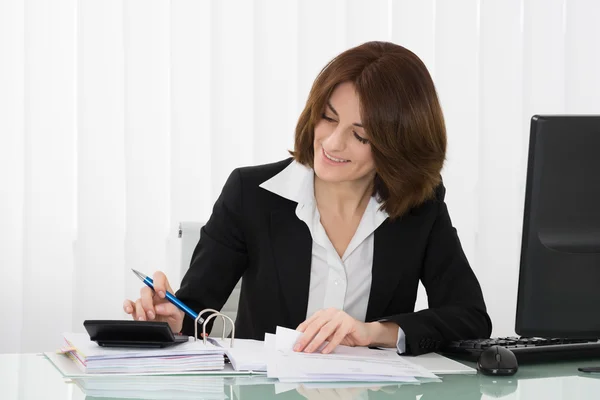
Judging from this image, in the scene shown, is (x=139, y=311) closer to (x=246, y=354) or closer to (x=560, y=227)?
(x=246, y=354)

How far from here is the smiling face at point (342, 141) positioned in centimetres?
179

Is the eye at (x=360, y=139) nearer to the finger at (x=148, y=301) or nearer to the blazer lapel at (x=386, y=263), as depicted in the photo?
the blazer lapel at (x=386, y=263)

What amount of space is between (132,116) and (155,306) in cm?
166

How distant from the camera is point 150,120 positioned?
3.14 m

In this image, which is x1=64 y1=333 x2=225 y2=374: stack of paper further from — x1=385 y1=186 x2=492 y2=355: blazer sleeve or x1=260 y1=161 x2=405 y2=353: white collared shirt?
x1=260 y1=161 x2=405 y2=353: white collared shirt

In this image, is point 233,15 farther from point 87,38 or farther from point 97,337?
point 97,337

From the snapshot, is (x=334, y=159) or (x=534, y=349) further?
(x=334, y=159)

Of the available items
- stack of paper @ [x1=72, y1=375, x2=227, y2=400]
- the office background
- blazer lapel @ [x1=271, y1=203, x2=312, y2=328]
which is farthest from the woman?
the office background

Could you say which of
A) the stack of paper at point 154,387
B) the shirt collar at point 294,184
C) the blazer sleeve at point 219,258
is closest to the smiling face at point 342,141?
the shirt collar at point 294,184

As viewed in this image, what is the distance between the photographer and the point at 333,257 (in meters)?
1.91

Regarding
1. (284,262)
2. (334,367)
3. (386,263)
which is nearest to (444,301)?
(386,263)

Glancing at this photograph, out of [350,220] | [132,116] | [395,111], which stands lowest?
[350,220]

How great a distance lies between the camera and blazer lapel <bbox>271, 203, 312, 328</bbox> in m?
1.88

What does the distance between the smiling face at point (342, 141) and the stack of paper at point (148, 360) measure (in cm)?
64
